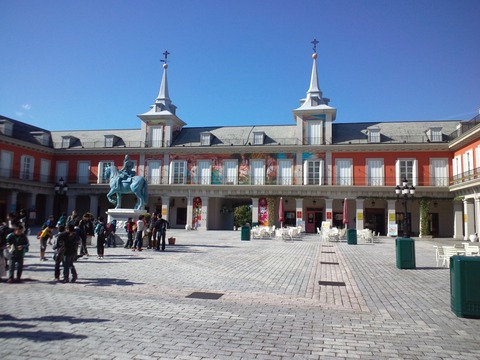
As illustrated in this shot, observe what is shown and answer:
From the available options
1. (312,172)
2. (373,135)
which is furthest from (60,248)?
(373,135)

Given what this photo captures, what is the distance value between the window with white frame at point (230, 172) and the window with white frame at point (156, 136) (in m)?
7.89

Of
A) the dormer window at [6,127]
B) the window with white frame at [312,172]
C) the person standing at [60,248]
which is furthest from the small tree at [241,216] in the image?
the person standing at [60,248]

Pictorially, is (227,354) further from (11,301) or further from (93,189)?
(93,189)

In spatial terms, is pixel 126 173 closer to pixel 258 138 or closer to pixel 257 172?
pixel 257 172

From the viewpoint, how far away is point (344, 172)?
1382 inches

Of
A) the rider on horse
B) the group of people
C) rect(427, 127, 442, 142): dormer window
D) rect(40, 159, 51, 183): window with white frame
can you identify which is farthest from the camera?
rect(40, 159, 51, 183): window with white frame

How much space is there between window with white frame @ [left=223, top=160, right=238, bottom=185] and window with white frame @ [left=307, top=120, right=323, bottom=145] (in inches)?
304

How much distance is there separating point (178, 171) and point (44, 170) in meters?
14.7

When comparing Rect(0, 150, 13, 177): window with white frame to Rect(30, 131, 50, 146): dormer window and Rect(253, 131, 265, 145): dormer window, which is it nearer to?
Rect(30, 131, 50, 146): dormer window

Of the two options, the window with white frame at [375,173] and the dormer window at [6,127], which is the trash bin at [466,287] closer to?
the window with white frame at [375,173]

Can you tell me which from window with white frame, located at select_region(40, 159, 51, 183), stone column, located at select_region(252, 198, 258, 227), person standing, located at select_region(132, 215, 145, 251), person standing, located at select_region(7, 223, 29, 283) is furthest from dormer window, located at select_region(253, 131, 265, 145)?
person standing, located at select_region(7, 223, 29, 283)

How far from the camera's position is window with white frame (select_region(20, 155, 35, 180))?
122ft

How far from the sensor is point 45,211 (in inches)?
1594

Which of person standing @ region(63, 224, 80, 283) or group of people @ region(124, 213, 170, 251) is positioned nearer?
person standing @ region(63, 224, 80, 283)
